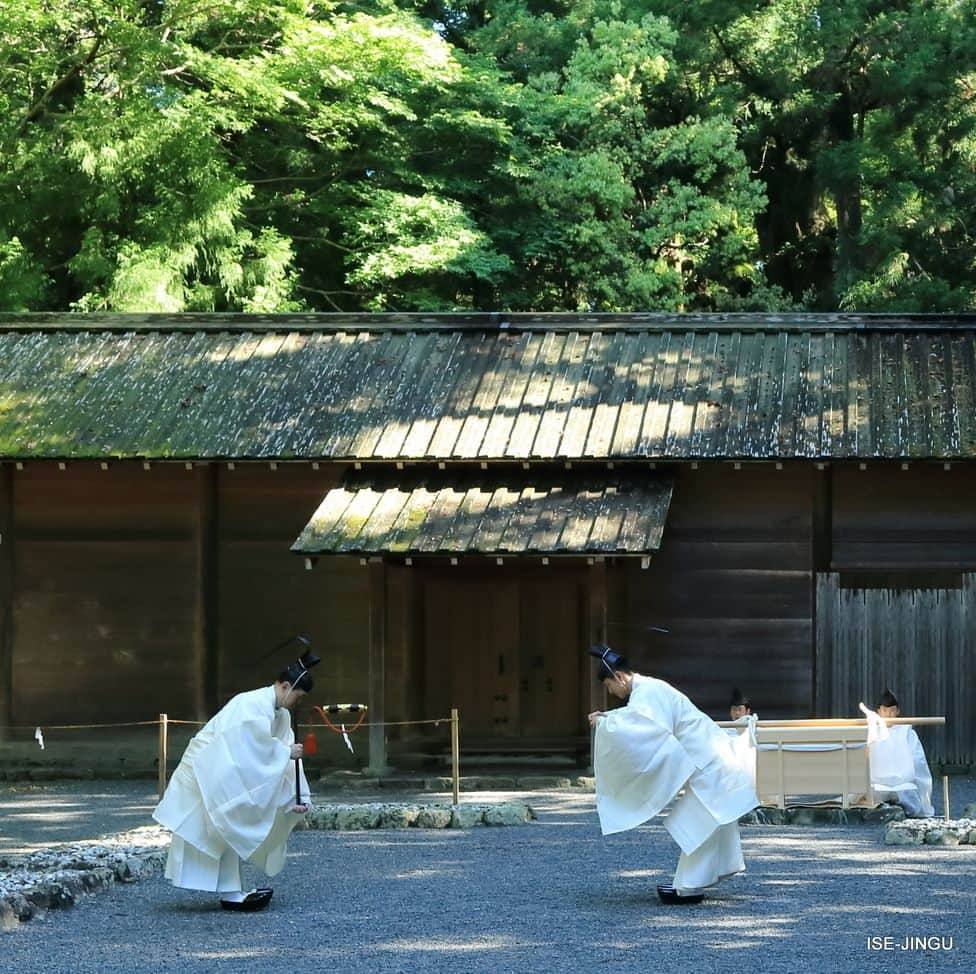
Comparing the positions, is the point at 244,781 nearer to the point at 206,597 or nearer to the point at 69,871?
the point at 69,871

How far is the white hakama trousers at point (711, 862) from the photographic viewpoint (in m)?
9.64

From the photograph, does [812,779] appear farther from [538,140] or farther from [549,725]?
[538,140]

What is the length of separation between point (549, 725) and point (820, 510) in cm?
401

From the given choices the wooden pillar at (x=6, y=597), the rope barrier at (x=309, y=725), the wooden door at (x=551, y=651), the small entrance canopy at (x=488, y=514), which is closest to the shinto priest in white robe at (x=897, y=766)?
the small entrance canopy at (x=488, y=514)

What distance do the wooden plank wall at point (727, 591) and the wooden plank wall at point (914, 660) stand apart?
0.44m

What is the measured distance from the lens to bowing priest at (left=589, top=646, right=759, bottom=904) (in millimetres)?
9703

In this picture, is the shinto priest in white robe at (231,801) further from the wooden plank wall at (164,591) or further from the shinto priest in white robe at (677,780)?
the wooden plank wall at (164,591)

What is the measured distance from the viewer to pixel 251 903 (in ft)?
31.7

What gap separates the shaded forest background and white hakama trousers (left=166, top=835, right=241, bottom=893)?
57.0 ft

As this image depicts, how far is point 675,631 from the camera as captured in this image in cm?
1842

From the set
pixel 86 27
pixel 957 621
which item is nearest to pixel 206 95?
pixel 86 27

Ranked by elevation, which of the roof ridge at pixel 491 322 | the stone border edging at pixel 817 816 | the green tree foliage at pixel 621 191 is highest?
the green tree foliage at pixel 621 191

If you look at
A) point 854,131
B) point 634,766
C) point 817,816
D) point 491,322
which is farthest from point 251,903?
point 854,131

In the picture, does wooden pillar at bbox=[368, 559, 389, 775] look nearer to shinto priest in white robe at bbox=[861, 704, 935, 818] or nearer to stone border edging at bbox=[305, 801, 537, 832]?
stone border edging at bbox=[305, 801, 537, 832]
